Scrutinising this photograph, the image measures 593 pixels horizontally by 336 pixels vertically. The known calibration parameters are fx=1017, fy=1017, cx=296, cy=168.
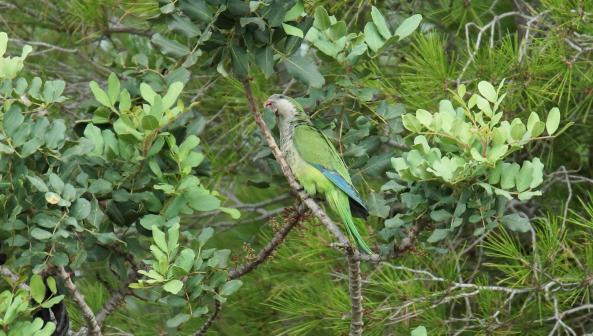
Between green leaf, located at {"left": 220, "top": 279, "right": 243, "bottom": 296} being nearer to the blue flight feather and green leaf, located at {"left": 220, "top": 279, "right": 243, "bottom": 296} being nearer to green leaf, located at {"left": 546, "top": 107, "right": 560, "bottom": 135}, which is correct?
the blue flight feather

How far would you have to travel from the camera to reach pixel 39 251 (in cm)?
181

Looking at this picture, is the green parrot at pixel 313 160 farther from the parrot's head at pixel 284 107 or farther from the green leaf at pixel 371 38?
the green leaf at pixel 371 38

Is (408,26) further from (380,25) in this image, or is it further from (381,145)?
(381,145)

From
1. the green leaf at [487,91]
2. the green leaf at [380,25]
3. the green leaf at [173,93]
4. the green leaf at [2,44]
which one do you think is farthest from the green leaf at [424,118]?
the green leaf at [2,44]

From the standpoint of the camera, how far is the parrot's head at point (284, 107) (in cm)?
241

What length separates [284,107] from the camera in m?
2.45

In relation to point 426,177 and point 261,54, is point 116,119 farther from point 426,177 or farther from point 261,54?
point 426,177

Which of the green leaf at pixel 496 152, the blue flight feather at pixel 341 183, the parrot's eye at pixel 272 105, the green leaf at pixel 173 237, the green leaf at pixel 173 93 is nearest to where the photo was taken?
the green leaf at pixel 496 152

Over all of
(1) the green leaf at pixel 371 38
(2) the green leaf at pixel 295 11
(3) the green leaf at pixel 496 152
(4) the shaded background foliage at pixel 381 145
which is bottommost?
(4) the shaded background foliage at pixel 381 145

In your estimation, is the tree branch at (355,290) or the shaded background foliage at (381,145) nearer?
the tree branch at (355,290)

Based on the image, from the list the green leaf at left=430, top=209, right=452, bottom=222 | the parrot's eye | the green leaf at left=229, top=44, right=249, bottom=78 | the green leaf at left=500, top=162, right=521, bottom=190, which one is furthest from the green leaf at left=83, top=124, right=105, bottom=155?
the green leaf at left=500, top=162, right=521, bottom=190

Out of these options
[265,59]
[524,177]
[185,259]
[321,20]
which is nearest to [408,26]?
[321,20]

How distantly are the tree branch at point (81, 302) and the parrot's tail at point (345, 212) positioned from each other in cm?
56

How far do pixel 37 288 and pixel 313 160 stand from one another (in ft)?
2.68
